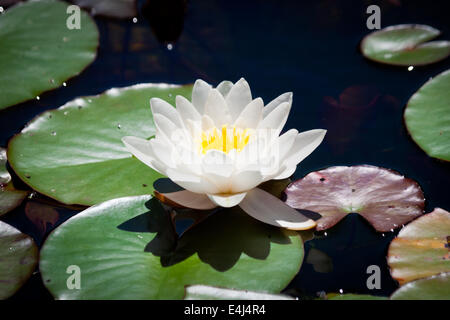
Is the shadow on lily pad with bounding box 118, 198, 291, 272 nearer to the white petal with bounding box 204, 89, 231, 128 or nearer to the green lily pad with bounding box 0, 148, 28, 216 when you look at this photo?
the white petal with bounding box 204, 89, 231, 128

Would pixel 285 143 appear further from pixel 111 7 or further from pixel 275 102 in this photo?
pixel 111 7

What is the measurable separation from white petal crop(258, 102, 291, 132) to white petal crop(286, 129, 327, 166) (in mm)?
102

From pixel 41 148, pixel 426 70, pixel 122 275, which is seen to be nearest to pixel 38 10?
pixel 41 148

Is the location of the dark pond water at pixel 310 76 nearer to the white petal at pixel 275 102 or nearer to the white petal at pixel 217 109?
the white petal at pixel 275 102

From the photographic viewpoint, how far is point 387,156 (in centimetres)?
244

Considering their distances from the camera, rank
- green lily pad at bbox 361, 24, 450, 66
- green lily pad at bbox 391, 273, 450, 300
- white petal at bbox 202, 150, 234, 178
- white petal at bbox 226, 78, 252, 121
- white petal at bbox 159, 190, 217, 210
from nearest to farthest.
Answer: green lily pad at bbox 391, 273, 450, 300 → white petal at bbox 202, 150, 234, 178 → white petal at bbox 159, 190, 217, 210 → white petal at bbox 226, 78, 252, 121 → green lily pad at bbox 361, 24, 450, 66

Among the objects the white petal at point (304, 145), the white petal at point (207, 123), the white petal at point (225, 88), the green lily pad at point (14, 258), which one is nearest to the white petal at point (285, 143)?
the white petal at point (304, 145)

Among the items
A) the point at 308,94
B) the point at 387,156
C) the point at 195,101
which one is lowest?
the point at 387,156

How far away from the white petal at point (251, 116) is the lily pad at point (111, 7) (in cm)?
189

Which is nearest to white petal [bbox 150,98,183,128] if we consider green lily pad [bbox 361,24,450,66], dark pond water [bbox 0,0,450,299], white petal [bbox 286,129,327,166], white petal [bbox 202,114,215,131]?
white petal [bbox 202,114,215,131]

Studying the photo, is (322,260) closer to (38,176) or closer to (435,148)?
(435,148)

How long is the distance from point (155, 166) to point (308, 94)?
1279mm

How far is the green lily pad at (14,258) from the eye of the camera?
183cm

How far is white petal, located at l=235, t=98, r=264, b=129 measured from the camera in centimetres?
206
